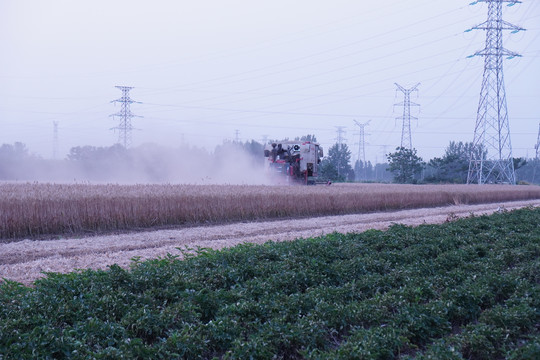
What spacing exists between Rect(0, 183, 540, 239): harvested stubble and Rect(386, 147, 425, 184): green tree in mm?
43202

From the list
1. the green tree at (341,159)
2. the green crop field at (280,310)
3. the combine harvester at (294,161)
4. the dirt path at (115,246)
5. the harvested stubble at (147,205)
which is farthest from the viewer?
the green tree at (341,159)

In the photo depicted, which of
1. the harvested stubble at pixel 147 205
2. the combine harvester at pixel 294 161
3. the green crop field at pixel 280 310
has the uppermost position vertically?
the combine harvester at pixel 294 161

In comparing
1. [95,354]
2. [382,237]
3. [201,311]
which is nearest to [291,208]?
[382,237]

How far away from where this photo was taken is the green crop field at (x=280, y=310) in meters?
5.26

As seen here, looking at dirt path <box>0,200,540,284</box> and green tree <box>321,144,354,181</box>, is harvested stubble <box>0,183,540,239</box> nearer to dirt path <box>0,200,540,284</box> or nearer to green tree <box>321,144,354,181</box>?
dirt path <box>0,200,540,284</box>

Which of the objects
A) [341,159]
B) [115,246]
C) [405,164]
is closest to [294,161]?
[115,246]

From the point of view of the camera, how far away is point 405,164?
68.0 m

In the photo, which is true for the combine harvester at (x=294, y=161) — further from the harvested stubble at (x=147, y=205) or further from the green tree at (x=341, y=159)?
the green tree at (x=341, y=159)

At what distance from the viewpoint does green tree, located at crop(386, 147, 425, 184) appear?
67.7 m

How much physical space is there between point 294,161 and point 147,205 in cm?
1882

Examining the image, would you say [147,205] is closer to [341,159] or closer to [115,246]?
[115,246]

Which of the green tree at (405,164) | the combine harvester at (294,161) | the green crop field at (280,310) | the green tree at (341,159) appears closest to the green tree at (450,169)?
the green tree at (405,164)

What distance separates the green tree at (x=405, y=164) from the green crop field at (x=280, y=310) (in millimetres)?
60029

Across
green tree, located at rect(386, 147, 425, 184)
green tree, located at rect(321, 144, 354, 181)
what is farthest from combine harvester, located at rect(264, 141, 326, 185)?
green tree, located at rect(321, 144, 354, 181)
